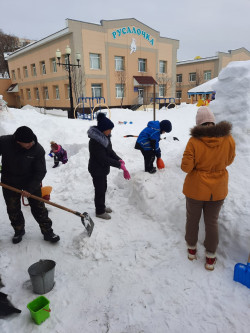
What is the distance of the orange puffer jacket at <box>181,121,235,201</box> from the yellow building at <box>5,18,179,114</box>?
17.4 metres

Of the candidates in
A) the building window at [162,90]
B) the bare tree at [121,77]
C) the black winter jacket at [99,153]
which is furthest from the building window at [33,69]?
the black winter jacket at [99,153]

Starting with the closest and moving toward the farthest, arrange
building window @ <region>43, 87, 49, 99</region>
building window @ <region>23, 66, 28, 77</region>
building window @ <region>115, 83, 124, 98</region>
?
building window @ <region>115, 83, 124, 98</region> < building window @ <region>43, 87, 49, 99</region> < building window @ <region>23, 66, 28, 77</region>

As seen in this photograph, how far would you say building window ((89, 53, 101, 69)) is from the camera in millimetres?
20812

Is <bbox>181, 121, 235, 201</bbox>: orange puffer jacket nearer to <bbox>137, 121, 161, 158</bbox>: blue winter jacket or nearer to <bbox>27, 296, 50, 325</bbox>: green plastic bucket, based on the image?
<bbox>27, 296, 50, 325</bbox>: green plastic bucket

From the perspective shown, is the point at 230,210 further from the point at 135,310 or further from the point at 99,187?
the point at 99,187

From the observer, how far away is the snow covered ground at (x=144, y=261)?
223 centimetres

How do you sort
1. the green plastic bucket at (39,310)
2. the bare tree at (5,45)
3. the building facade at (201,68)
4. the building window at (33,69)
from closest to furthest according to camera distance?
the green plastic bucket at (39,310), the building window at (33,69), the building facade at (201,68), the bare tree at (5,45)

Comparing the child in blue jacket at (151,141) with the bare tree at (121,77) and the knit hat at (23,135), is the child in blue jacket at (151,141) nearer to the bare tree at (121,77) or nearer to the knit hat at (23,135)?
the knit hat at (23,135)

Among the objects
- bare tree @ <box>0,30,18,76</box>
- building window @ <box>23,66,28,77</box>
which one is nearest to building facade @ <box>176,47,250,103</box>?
building window @ <box>23,66,28,77</box>

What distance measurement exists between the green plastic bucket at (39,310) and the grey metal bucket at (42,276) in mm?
218

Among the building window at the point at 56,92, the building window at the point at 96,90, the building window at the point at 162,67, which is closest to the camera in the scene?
the building window at the point at 96,90

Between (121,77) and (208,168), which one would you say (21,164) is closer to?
(208,168)

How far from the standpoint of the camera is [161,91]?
2728cm

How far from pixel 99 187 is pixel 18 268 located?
5.25ft
